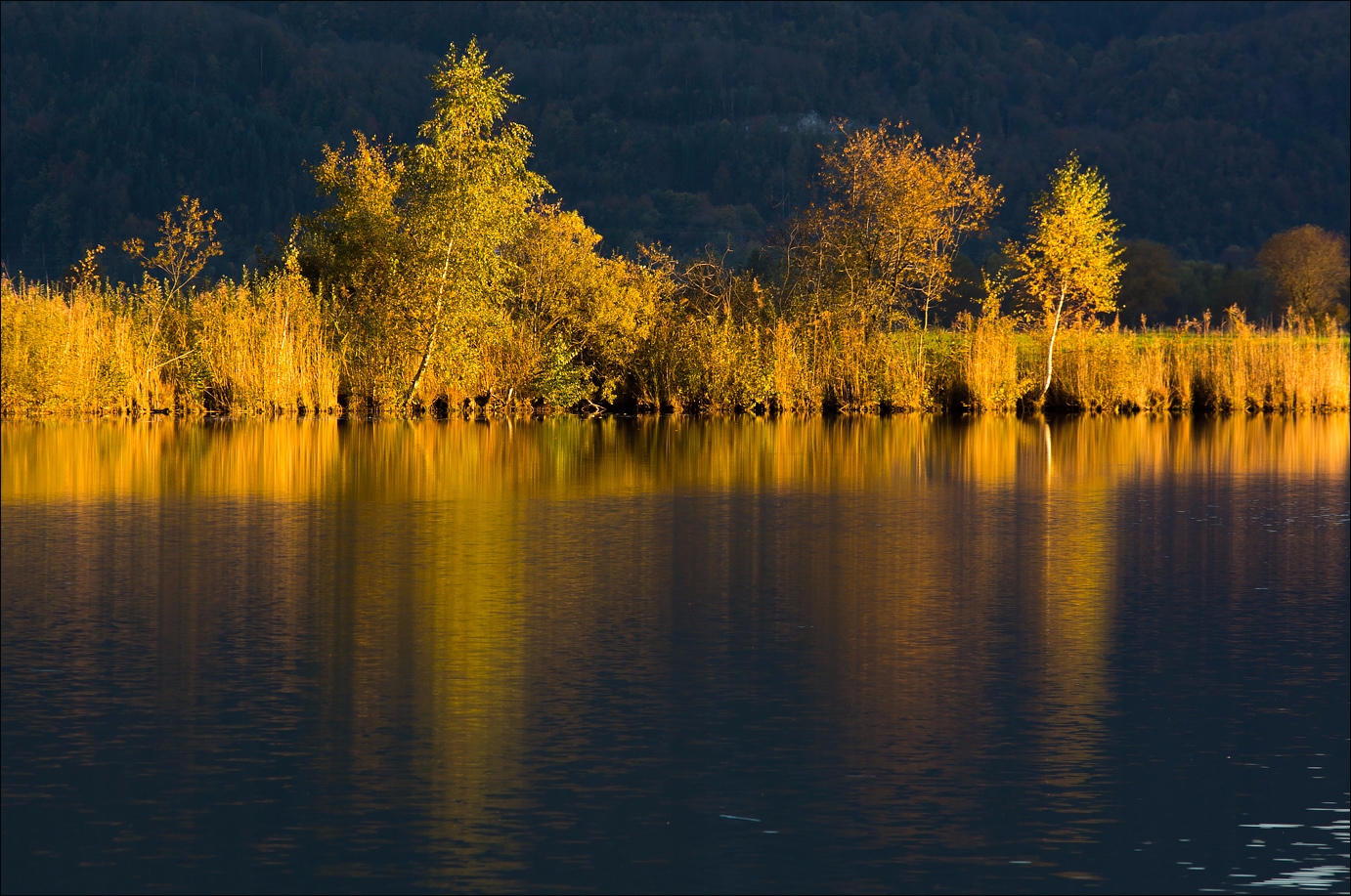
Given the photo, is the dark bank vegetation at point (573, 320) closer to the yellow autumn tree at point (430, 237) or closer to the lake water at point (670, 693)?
the yellow autumn tree at point (430, 237)

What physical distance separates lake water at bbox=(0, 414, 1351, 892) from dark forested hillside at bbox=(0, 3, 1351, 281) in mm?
91057

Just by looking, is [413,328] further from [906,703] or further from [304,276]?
[906,703]

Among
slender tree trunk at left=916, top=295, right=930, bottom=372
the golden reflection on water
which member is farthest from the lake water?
slender tree trunk at left=916, top=295, right=930, bottom=372

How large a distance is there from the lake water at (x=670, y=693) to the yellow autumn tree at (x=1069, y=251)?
18.4 m

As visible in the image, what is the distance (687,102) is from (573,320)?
106 metres

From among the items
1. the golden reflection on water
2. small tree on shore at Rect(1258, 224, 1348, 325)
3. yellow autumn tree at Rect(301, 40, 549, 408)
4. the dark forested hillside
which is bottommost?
the golden reflection on water

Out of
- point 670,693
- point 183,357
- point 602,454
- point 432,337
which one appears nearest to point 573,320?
point 432,337

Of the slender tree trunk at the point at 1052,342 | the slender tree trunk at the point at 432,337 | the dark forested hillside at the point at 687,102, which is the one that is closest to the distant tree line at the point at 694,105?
the dark forested hillside at the point at 687,102

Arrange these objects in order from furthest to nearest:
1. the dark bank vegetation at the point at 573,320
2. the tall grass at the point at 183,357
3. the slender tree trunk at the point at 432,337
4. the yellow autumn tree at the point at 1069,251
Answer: the yellow autumn tree at the point at 1069,251 → the slender tree trunk at the point at 432,337 → the dark bank vegetation at the point at 573,320 → the tall grass at the point at 183,357

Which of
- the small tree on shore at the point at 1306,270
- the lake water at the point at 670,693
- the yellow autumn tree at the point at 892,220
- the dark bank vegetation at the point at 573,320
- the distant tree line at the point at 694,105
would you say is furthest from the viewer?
the distant tree line at the point at 694,105

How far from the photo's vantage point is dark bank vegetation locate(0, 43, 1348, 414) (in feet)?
102

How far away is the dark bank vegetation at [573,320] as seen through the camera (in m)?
31.1

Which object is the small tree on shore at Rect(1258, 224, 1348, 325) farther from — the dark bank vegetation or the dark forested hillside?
the dark bank vegetation

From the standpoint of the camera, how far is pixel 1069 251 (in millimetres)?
35688
